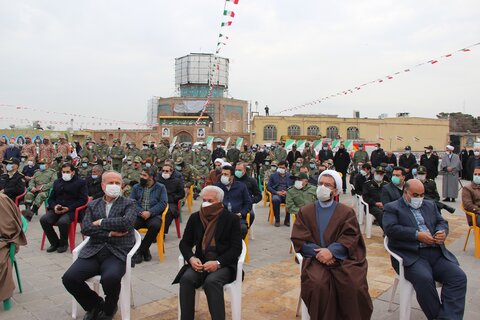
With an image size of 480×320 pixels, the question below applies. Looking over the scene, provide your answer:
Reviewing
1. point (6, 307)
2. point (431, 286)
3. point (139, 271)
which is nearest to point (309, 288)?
point (431, 286)

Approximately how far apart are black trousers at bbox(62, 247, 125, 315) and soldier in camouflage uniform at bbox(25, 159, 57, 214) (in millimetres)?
5290

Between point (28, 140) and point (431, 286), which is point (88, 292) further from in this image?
point (28, 140)

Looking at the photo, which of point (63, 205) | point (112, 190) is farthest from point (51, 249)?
point (112, 190)

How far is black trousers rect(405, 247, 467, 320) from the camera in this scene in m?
3.39

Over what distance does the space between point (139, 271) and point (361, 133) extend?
44.8 meters

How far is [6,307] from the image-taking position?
4.01m

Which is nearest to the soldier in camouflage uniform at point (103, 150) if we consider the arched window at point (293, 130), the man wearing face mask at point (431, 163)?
the man wearing face mask at point (431, 163)

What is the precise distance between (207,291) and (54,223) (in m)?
3.73

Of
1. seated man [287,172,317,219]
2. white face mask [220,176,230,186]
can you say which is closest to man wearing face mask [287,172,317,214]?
seated man [287,172,317,219]

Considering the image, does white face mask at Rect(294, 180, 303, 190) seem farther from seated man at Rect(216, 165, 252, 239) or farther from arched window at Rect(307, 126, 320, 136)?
arched window at Rect(307, 126, 320, 136)

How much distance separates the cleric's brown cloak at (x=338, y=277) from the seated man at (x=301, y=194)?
336cm

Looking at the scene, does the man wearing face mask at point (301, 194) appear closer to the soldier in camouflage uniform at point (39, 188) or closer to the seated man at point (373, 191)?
the seated man at point (373, 191)

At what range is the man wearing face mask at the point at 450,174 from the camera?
11.4 meters

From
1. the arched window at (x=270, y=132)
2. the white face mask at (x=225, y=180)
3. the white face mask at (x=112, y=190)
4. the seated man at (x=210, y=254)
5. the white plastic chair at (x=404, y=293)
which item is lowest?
the white plastic chair at (x=404, y=293)
